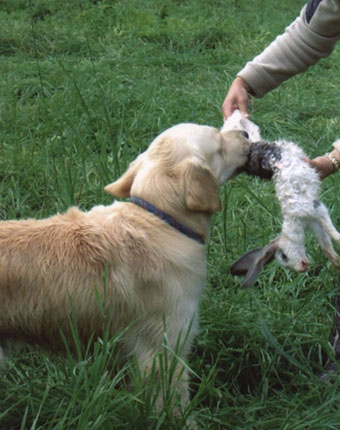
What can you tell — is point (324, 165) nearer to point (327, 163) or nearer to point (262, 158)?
point (327, 163)

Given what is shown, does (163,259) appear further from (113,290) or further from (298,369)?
(298,369)

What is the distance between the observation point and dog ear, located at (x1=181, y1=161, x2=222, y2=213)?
9.38 ft

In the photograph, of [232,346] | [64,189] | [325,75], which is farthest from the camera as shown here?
[325,75]

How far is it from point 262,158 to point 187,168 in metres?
0.38

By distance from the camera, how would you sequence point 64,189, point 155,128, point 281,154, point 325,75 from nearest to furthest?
point 281,154 → point 64,189 → point 155,128 → point 325,75

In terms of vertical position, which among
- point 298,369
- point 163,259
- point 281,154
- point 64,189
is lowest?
point 298,369

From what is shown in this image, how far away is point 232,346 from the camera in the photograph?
10.9 feet

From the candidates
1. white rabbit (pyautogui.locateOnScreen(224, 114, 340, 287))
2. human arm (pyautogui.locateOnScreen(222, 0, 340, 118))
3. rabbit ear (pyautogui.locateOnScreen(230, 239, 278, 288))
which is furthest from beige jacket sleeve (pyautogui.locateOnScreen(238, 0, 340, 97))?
rabbit ear (pyautogui.locateOnScreen(230, 239, 278, 288))

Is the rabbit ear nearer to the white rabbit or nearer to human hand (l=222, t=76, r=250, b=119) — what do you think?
the white rabbit

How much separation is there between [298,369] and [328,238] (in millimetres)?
640

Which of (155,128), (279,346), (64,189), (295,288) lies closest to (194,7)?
(155,128)

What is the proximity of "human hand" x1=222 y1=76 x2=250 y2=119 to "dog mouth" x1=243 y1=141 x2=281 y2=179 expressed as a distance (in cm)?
53

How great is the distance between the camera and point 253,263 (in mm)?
2922

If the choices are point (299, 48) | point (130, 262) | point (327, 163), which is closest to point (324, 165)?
point (327, 163)
